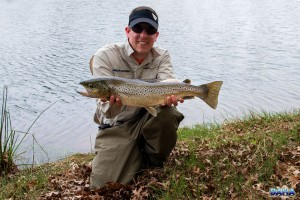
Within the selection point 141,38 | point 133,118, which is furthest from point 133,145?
point 141,38

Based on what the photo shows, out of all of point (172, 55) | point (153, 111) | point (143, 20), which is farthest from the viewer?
point (172, 55)

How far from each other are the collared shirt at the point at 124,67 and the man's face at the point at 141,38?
0.10 m

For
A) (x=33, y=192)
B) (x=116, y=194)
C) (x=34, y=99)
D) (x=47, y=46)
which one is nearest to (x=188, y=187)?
(x=116, y=194)

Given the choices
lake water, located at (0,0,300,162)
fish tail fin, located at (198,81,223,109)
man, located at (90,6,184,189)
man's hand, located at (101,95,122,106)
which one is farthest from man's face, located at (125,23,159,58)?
lake water, located at (0,0,300,162)

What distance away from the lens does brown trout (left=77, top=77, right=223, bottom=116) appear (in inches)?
190

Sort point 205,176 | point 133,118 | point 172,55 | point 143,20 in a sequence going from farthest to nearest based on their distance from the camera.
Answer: point 172,55 → point 133,118 → point 143,20 → point 205,176

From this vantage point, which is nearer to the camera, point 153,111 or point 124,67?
point 153,111

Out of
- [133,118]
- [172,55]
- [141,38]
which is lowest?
[133,118]

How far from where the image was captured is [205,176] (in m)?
4.69

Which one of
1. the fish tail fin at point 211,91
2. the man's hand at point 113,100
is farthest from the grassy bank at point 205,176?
the man's hand at point 113,100

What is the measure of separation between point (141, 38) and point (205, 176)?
76.1 inches

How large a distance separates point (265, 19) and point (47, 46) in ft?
47.2

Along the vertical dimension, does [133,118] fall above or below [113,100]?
below

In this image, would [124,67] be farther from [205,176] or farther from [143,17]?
[205,176]
